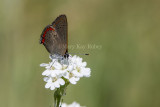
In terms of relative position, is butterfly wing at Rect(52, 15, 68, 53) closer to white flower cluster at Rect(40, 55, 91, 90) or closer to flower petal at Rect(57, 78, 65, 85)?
white flower cluster at Rect(40, 55, 91, 90)

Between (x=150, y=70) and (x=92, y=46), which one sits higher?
(x=92, y=46)

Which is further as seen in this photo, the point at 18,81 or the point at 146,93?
the point at 146,93

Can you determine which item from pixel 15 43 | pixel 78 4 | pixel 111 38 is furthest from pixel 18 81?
pixel 78 4

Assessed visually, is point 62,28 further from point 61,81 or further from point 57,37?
point 61,81

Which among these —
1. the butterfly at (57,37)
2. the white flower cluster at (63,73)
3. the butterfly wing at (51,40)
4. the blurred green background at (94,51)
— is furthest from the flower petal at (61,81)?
the blurred green background at (94,51)

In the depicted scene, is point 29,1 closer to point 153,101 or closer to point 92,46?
point 92,46

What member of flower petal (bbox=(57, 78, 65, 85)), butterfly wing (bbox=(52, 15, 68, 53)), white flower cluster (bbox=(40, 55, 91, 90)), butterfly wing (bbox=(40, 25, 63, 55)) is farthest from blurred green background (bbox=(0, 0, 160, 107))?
flower petal (bbox=(57, 78, 65, 85))
